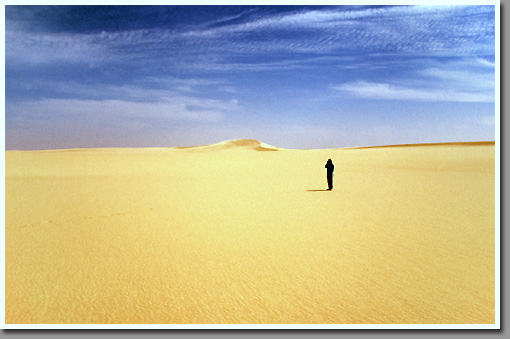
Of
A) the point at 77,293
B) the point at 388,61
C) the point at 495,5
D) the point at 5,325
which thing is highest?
the point at 495,5

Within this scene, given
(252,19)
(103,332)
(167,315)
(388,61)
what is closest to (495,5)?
(388,61)

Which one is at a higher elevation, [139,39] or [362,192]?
[139,39]

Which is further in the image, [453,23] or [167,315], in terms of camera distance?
[453,23]

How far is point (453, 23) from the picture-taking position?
4371mm

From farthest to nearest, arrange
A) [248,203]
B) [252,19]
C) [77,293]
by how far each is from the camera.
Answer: [248,203]
[252,19]
[77,293]

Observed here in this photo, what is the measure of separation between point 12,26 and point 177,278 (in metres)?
3.60

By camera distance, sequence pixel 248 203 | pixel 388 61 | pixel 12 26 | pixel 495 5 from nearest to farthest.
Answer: pixel 495 5 → pixel 12 26 → pixel 388 61 → pixel 248 203

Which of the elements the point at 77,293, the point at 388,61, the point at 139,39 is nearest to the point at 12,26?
the point at 139,39

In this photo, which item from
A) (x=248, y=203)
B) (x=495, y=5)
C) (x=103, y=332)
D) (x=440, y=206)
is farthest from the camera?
(x=248, y=203)

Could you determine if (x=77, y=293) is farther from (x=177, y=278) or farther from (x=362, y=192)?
(x=362, y=192)

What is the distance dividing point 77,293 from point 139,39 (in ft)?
11.0

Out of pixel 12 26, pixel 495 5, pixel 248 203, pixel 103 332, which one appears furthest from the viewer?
pixel 248 203

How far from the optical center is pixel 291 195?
8664 mm

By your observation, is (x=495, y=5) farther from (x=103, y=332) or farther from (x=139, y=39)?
(x=103, y=332)
